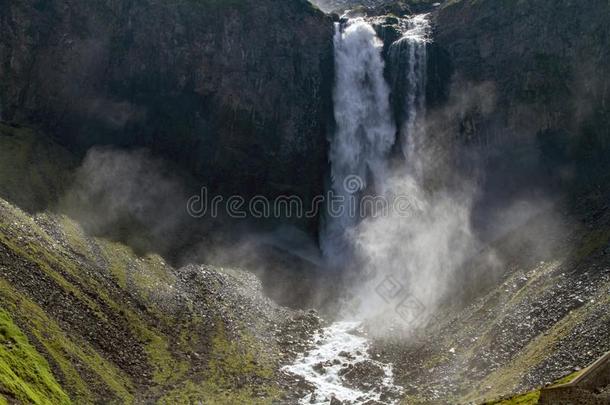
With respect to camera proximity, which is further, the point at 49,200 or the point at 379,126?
the point at 379,126

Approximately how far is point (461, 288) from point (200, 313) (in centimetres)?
2583

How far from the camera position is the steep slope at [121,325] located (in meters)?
45.4

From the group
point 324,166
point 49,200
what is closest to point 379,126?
point 324,166

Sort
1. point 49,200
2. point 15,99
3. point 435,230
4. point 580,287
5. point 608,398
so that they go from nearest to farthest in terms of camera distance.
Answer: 1. point 608,398
2. point 580,287
3. point 49,200
4. point 435,230
5. point 15,99

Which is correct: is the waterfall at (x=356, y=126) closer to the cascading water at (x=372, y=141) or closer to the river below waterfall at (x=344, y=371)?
the cascading water at (x=372, y=141)

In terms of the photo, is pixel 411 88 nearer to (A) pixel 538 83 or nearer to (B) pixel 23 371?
(A) pixel 538 83

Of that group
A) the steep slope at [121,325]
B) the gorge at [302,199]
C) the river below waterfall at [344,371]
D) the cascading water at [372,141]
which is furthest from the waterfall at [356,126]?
the river below waterfall at [344,371]

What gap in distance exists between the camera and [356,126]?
275 feet

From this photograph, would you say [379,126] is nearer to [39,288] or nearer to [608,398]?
[39,288]

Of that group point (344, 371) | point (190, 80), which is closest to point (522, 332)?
point (344, 371)

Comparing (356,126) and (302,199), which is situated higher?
(356,126)

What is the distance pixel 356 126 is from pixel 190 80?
23.1 metres

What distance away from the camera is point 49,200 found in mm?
66000

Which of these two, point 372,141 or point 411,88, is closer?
point 372,141
